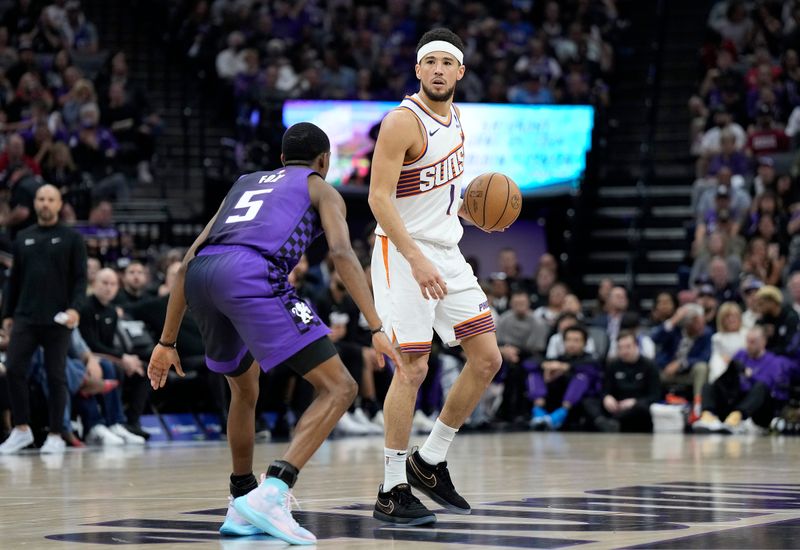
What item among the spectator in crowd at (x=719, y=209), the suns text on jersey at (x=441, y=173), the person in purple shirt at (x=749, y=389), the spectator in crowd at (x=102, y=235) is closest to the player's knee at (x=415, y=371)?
the suns text on jersey at (x=441, y=173)

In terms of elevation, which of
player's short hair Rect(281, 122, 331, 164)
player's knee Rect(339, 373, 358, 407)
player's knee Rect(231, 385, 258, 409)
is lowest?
player's knee Rect(231, 385, 258, 409)

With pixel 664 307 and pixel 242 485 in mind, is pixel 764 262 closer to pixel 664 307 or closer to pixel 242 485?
pixel 664 307

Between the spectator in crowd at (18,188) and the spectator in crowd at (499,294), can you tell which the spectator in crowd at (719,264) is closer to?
the spectator in crowd at (499,294)

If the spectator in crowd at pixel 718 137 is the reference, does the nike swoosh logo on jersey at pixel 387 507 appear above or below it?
below

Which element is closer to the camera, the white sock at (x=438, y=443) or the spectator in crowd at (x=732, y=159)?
the white sock at (x=438, y=443)

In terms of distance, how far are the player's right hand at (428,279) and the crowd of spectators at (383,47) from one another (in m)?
13.4

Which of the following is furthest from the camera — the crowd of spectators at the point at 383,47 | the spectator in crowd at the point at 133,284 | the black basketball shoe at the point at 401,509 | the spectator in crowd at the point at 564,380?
the crowd of spectators at the point at 383,47

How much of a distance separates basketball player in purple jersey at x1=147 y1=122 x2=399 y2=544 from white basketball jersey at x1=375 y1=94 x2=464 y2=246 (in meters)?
0.54

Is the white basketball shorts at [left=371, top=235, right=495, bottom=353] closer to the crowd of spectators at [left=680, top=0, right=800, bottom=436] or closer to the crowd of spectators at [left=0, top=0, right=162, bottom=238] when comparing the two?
the crowd of spectators at [left=680, top=0, right=800, bottom=436]

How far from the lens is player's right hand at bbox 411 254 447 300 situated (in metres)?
6.02

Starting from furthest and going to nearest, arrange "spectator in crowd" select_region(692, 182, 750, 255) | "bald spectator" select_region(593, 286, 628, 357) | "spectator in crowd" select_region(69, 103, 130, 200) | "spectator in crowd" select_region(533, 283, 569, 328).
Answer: "spectator in crowd" select_region(69, 103, 130, 200) < "spectator in crowd" select_region(692, 182, 750, 255) < "spectator in crowd" select_region(533, 283, 569, 328) < "bald spectator" select_region(593, 286, 628, 357)

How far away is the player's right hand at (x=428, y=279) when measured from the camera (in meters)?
6.02

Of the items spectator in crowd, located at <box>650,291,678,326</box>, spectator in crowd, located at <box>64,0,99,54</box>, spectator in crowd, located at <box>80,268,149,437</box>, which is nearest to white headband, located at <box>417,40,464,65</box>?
spectator in crowd, located at <box>80,268,149,437</box>

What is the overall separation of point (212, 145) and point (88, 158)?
2949 millimetres
